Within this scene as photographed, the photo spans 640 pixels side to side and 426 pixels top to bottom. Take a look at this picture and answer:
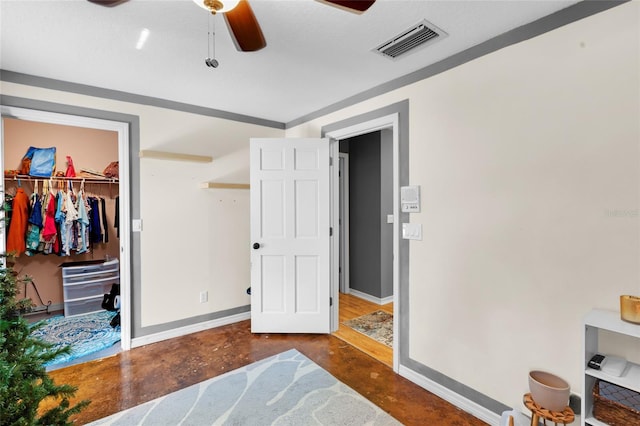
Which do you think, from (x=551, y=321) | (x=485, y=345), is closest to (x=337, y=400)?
(x=485, y=345)

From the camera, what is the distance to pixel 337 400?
2.08 m

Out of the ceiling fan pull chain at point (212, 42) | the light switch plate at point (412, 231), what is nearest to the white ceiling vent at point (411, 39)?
the ceiling fan pull chain at point (212, 42)

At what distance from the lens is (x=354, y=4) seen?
1.25m

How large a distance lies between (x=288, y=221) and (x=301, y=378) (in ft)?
4.70

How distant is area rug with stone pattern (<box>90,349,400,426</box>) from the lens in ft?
6.19

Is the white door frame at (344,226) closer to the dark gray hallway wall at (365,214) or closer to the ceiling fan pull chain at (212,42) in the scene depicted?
the dark gray hallway wall at (365,214)

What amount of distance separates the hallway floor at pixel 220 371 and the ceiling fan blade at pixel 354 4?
226cm

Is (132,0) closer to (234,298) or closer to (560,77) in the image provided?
(560,77)

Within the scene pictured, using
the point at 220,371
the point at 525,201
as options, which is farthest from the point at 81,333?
the point at 525,201

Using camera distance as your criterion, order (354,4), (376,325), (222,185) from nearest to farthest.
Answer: (354,4) < (222,185) < (376,325)

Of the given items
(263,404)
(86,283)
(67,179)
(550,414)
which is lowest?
(263,404)

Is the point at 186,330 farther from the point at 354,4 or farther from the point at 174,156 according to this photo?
the point at 354,4

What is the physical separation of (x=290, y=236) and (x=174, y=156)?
1.37 m

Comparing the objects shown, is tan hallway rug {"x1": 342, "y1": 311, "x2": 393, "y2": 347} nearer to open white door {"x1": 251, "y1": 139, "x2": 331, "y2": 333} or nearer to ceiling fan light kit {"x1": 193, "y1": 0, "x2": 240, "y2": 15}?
open white door {"x1": 251, "y1": 139, "x2": 331, "y2": 333}
